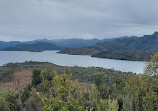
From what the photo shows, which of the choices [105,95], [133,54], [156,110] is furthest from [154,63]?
[133,54]

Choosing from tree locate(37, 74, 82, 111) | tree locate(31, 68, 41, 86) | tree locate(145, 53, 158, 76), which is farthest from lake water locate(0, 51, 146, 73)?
tree locate(37, 74, 82, 111)

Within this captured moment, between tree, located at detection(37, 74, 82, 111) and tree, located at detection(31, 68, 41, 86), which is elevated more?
tree, located at detection(37, 74, 82, 111)

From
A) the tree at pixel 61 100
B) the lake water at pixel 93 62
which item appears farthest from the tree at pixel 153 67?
the lake water at pixel 93 62

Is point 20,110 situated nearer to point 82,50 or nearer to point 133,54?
point 133,54

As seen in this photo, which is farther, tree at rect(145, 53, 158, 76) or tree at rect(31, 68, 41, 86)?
tree at rect(31, 68, 41, 86)

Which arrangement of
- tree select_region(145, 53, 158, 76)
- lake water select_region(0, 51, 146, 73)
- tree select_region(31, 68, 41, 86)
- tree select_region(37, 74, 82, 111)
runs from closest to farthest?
tree select_region(37, 74, 82, 111) → tree select_region(145, 53, 158, 76) → tree select_region(31, 68, 41, 86) → lake water select_region(0, 51, 146, 73)

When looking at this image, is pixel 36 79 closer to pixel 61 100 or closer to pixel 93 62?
pixel 61 100

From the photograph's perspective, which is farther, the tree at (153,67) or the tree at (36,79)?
the tree at (36,79)

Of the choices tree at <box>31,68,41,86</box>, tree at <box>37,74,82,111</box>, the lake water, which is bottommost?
the lake water

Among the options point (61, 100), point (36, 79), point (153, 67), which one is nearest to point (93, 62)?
point (36, 79)

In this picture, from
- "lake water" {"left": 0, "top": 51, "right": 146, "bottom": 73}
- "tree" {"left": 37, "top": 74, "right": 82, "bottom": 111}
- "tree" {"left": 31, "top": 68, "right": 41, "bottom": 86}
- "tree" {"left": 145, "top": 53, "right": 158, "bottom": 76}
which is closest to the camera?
"tree" {"left": 37, "top": 74, "right": 82, "bottom": 111}

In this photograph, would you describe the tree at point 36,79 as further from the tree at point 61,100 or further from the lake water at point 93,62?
the lake water at point 93,62

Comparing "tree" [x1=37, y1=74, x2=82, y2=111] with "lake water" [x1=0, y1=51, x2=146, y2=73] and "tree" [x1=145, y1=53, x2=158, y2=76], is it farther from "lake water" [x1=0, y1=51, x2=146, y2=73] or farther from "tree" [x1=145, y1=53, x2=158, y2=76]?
"lake water" [x1=0, y1=51, x2=146, y2=73]

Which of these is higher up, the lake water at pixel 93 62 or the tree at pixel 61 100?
the tree at pixel 61 100
